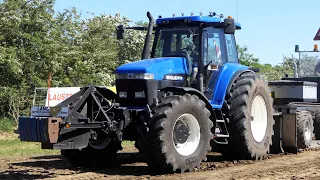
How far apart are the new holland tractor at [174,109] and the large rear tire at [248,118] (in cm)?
2

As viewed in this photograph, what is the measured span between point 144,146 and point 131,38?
71.3 ft

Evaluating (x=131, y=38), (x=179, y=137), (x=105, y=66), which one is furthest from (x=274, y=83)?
(x=131, y=38)

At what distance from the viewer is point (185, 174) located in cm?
875

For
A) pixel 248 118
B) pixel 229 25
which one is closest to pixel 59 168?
pixel 248 118

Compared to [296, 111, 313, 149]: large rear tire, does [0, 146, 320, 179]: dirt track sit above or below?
below

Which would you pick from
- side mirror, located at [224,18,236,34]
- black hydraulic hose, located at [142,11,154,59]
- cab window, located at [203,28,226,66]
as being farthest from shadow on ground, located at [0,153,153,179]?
side mirror, located at [224,18,236,34]

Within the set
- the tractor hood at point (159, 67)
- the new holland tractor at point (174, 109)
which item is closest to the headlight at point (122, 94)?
the new holland tractor at point (174, 109)

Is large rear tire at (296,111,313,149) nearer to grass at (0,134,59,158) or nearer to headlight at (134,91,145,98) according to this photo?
headlight at (134,91,145,98)

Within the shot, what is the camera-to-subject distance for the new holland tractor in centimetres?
859

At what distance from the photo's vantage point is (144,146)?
862cm

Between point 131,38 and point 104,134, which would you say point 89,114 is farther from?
point 131,38

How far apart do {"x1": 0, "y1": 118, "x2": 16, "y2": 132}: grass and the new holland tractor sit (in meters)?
8.90

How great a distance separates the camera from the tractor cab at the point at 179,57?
9.62 m

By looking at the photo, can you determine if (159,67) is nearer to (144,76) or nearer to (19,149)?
(144,76)
